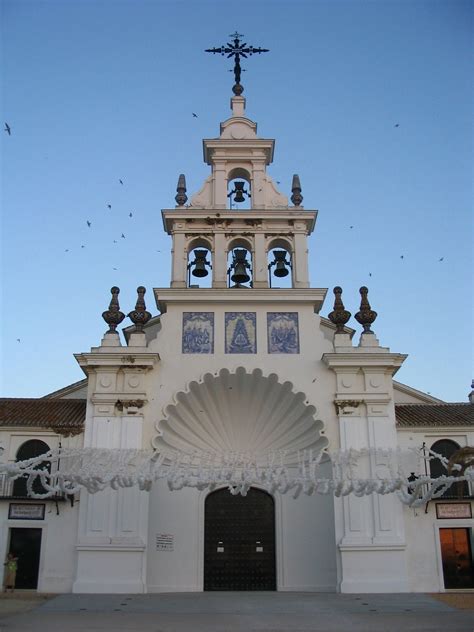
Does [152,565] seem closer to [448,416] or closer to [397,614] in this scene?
[397,614]

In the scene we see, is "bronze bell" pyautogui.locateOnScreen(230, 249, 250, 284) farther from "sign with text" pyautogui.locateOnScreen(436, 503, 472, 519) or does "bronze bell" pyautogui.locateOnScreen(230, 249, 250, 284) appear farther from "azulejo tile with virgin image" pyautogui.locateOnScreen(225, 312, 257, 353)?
"sign with text" pyautogui.locateOnScreen(436, 503, 472, 519)

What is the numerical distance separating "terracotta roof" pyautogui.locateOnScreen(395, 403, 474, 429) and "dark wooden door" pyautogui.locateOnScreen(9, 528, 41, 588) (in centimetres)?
1001

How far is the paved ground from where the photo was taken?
11.3 metres

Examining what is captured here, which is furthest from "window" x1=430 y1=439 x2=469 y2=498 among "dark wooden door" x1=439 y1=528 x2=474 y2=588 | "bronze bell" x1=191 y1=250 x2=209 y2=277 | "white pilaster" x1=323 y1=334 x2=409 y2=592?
"bronze bell" x1=191 y1=250 x2=209 y2=277

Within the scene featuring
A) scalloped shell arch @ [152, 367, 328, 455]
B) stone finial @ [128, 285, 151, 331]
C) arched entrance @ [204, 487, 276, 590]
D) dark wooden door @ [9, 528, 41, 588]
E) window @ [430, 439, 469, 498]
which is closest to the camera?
dark wooden door @ [9, 528, 41, 588]

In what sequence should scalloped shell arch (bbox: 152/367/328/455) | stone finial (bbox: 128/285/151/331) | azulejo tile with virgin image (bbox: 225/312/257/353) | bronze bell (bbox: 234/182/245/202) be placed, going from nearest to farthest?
scalloped shell arch (bbox: 152/367/328/455)
azulejo tile with virgin image (bbox: 225/312/257/353)
stone finial (bbox: 128/285/151/331)
bronze bell (bbox: 234/182/245/202)

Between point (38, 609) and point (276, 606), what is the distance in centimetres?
489

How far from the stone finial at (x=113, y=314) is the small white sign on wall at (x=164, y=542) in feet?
18.5

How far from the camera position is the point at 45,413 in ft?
61.0

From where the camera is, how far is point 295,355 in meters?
18.3

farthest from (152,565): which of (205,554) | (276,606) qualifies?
(276,606)

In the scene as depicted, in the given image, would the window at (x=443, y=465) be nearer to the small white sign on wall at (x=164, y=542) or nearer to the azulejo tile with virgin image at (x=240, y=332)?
the azulejo tile with virgin image at (x=240, y=332)

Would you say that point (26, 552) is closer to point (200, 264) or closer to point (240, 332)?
point (240, 332)

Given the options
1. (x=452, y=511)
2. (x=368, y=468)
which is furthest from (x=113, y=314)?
(x=452, y=511)
